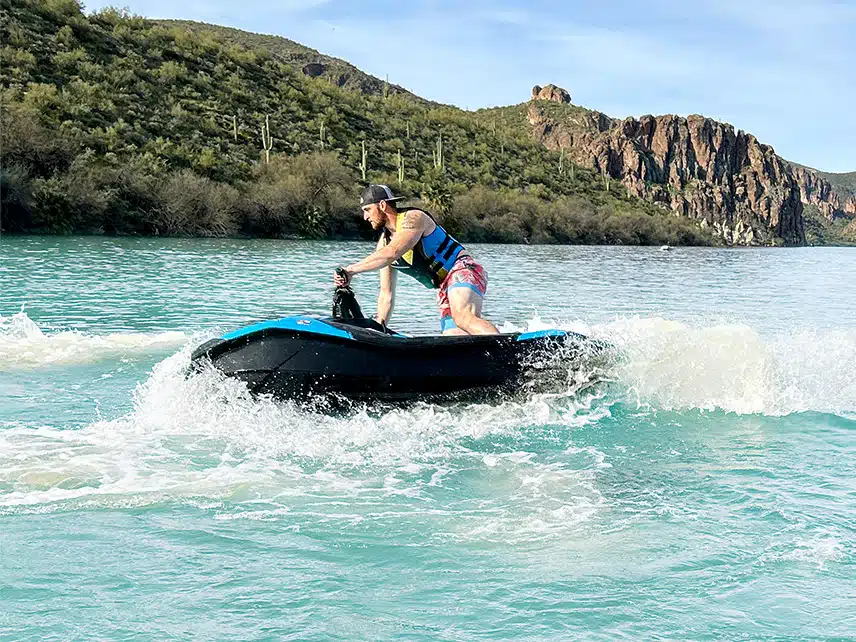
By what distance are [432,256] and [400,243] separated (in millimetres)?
388

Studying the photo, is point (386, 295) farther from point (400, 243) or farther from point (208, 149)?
point (208, 149)

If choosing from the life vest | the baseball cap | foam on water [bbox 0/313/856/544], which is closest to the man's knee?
the life vest

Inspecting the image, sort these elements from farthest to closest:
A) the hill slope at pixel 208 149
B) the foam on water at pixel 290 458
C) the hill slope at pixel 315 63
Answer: the hill slope at pixel 315 63
the hill slope at pixel 208 149
the foam on water at pixel 290 458

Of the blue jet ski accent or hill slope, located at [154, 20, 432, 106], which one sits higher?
hill slope, located at [154, 20, 432, 106]

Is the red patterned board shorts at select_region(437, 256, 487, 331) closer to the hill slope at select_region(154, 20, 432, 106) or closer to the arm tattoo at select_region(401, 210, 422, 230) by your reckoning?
the arm tattoo at select_region(401, 210, 422, 230)

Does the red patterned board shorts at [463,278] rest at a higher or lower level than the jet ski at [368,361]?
higher

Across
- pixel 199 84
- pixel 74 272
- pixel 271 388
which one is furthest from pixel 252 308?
pixel 199 84

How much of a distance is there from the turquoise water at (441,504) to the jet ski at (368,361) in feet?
0.56

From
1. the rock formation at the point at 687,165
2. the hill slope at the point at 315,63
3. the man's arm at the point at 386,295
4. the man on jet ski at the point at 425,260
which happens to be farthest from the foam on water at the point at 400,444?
the rock formation at the point at 687,165

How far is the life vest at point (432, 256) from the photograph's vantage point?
6.94 m

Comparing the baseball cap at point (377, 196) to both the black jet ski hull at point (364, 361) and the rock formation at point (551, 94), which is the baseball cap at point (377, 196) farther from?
the rock formation at point (551, 94)

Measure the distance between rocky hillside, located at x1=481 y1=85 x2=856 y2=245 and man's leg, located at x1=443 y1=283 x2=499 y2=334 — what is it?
142654mm

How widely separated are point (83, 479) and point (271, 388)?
5.11ft

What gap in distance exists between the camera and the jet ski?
243 inches
